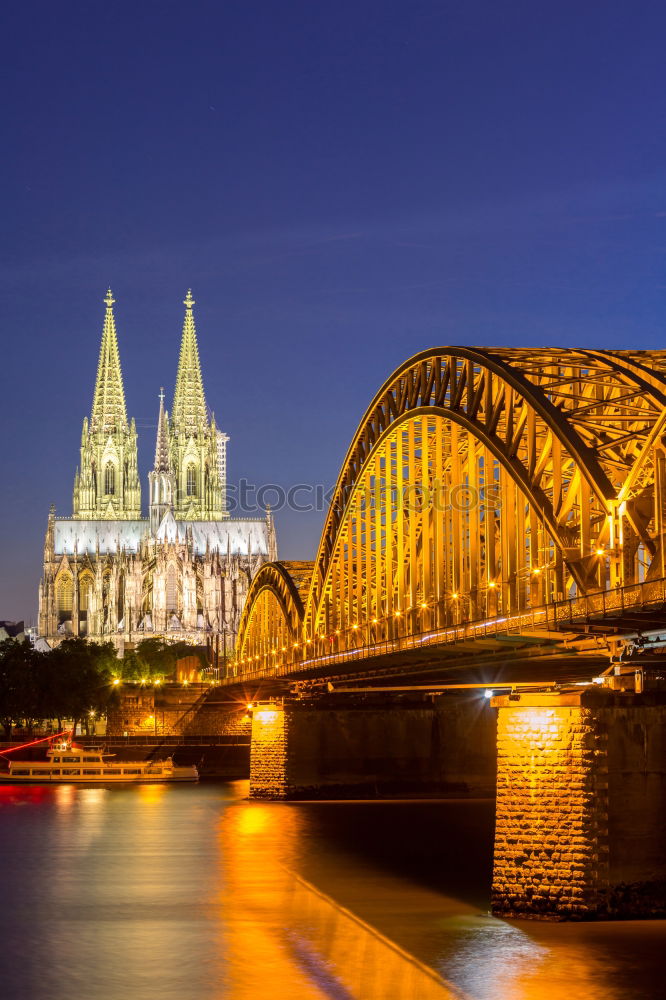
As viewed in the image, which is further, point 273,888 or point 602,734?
point 273,888

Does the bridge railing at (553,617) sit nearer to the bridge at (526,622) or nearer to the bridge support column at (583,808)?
the bridge at (526,622)

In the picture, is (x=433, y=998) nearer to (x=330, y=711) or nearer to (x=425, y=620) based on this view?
(x=425, y=620)

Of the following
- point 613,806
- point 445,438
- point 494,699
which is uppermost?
point 445,438

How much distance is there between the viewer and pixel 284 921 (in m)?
45.2

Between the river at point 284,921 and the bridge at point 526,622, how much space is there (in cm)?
273

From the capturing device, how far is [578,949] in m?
36.6

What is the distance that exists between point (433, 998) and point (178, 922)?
45.2 feet

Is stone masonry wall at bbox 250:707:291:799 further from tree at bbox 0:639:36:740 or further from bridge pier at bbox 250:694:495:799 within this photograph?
tree at bbox 0:639:36:740

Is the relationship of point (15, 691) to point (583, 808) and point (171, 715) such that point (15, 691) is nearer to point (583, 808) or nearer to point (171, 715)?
point (171, 715)

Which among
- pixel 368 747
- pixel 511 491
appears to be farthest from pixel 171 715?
pixel 511 491

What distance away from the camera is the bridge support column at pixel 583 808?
3872 cm

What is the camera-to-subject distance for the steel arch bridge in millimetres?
42500

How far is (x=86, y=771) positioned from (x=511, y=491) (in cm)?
7314

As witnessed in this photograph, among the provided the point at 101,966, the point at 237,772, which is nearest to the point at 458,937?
the point at 101,966
